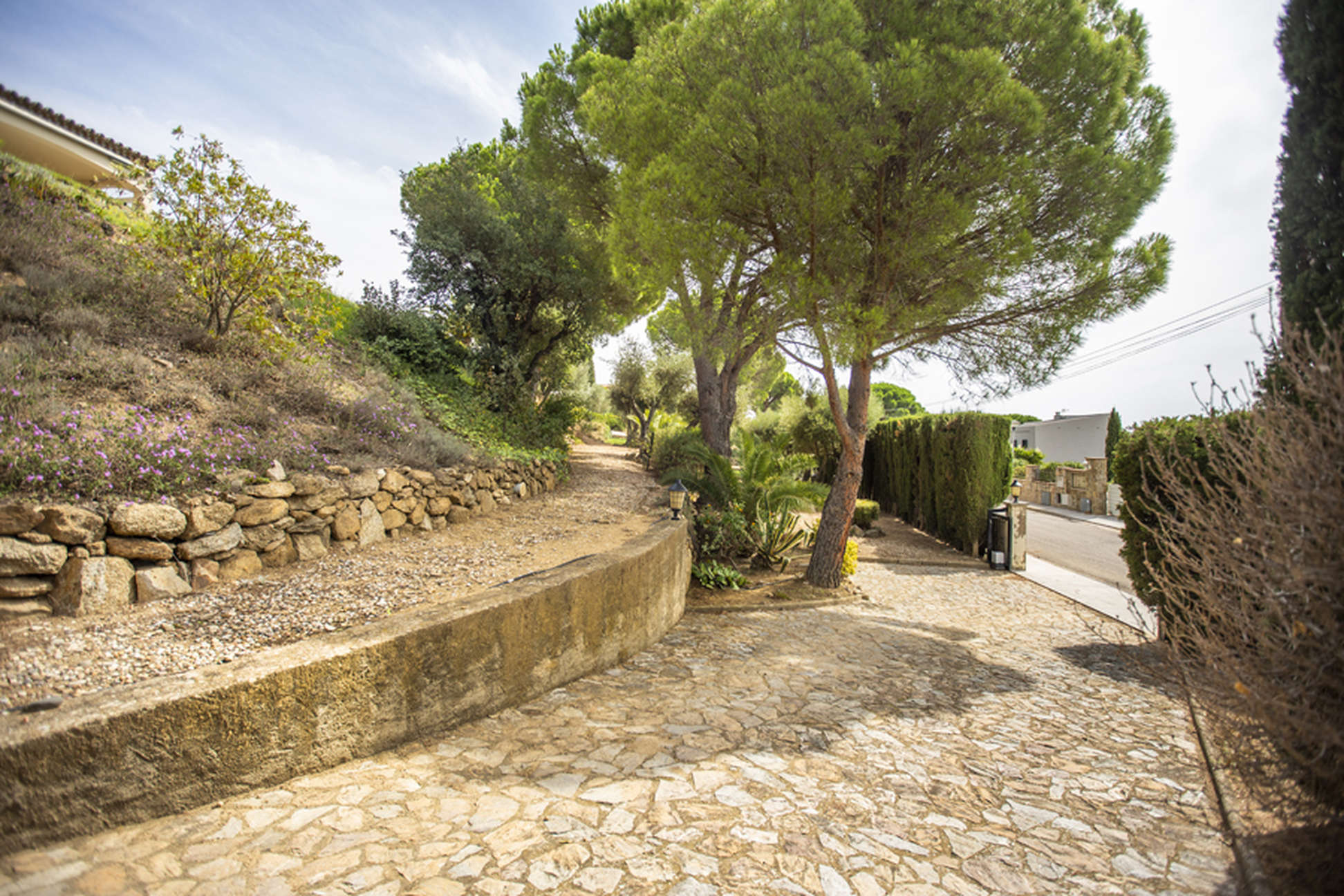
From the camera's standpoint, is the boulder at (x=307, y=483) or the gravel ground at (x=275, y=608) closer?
the gravel ground at (x=275, y=608)

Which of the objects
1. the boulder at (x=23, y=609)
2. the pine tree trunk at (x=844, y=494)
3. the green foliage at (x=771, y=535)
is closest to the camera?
the boulder at (x=23, y=609)

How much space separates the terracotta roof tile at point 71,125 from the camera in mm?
9672

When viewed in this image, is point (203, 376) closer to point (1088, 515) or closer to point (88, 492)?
point (88, 492)

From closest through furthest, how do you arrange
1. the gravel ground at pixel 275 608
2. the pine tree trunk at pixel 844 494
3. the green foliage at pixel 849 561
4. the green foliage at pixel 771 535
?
the gravel ground at pixel 275 608 < the pine tree trunk at pixel 844 494 < the green foliage at pixel 849 561 < the green foliage at pixel 771 535

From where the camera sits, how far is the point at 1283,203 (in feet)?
12.9

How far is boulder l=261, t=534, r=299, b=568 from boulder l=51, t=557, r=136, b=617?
84cm

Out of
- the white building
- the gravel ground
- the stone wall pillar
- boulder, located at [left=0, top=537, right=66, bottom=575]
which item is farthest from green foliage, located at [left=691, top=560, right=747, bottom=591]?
the white building

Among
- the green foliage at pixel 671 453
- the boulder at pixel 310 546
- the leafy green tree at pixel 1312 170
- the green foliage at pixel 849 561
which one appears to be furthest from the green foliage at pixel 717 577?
the leafy green tree at pixel 1312 170

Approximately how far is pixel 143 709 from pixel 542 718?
5.85 feet

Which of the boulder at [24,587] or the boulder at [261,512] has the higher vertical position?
the boulder at [261,512]

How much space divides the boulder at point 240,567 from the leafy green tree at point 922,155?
5.20 m

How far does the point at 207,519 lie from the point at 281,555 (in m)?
0.59

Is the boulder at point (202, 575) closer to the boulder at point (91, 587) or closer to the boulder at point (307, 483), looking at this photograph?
the boulder at point (91, 587)

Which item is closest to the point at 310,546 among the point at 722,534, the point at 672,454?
the point at 722,534
